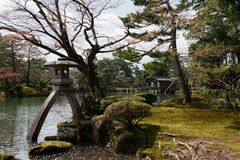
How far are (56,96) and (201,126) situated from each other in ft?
18.9

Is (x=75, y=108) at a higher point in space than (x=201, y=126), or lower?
higher

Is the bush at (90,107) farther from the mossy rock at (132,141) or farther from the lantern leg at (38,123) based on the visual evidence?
the mossy rock at (132,141)

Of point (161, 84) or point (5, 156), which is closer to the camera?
point (5, 156)

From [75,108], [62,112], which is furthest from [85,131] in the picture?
Result: [62,112]

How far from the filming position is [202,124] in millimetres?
12438

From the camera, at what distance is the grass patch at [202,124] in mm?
9859

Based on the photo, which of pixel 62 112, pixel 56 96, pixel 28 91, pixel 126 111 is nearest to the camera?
pixel 126 111

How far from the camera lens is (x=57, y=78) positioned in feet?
45.9

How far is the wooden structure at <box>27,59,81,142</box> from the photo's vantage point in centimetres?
1362

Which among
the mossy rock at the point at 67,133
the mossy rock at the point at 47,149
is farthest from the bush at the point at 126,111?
the mossy rock at the point at 67,133

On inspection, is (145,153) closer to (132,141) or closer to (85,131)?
(132,141)

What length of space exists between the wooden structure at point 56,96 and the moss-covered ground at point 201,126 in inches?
116

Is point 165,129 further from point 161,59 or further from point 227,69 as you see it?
point 161,59

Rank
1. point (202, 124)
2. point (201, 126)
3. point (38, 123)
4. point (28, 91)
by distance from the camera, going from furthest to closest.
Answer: point (28, 91), point (38, 123), point (202, 124), point (201, 126)
